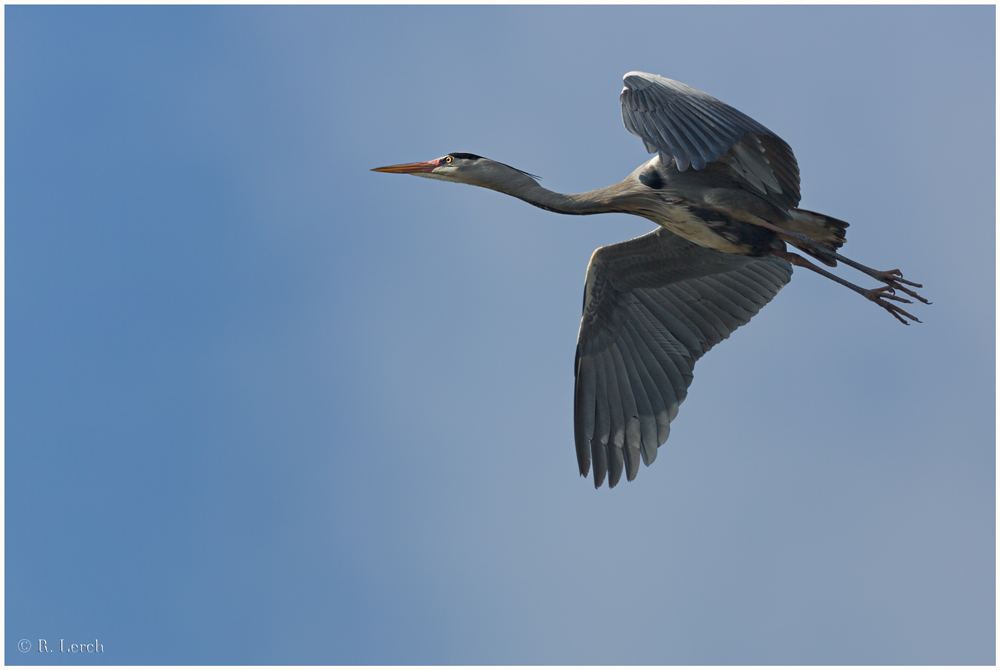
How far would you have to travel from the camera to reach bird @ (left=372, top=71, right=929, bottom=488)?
28.7 feet

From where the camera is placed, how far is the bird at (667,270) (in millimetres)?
8750

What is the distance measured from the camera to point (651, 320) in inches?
391

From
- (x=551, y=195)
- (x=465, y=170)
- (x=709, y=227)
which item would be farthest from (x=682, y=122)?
(x=465, y=170)

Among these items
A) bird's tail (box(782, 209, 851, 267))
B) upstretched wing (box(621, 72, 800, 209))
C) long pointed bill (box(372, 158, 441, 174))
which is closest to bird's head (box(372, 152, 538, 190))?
long pointed bill (box(372, 158, 441, 174))

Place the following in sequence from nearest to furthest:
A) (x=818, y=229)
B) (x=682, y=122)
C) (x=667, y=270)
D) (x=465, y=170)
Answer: (x=682, y=122) < (x=818, y=229) < (x=465, y=170) < (x=667, y=270)

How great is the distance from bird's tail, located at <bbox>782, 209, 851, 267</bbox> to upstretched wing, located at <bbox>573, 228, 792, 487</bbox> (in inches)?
30.2

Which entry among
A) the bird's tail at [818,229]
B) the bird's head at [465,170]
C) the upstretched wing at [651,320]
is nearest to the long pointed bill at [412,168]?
the bird's head at [465,170]

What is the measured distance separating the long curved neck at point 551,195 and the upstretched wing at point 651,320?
0.90m

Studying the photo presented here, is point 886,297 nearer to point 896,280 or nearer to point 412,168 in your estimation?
point 896,280

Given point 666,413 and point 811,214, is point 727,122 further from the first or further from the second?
point 666,413

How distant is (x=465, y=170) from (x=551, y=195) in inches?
36.3

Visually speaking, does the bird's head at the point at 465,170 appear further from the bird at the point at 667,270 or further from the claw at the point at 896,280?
the claw at the point at 896,280

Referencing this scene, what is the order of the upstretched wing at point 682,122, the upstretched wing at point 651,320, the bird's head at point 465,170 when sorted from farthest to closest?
the upstretched wing at point 651,320 < the bird's head at point 465,170 < the upstretched wing at point 682,122

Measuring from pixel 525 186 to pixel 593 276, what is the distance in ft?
3.93
